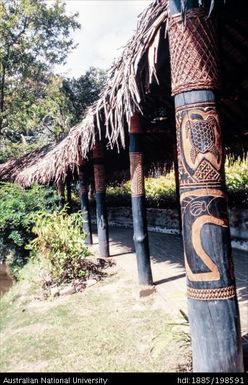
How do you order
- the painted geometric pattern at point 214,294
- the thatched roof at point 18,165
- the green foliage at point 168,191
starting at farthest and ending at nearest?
the thatched roof at point 18,165 < the green foliage at point 168,191 < the painted geometric pattern at point 214,294

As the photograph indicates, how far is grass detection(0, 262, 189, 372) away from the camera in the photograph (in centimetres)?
357

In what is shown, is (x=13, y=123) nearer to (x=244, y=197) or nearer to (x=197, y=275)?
(x=244, y=197)

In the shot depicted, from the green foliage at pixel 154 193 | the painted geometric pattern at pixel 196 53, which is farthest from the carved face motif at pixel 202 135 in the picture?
the green foliage at pixel 154 193

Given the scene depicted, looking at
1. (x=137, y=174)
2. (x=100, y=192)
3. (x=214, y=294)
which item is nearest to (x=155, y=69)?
(x=214, y=294)

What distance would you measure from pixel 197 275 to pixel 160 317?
253 cm

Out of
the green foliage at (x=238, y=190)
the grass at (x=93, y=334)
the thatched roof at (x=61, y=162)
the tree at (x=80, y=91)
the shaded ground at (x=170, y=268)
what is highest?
the tree at (x=80, y=91)

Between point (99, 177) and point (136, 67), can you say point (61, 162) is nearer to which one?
point (99, 177)

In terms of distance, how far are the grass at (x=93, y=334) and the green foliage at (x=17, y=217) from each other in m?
3.07

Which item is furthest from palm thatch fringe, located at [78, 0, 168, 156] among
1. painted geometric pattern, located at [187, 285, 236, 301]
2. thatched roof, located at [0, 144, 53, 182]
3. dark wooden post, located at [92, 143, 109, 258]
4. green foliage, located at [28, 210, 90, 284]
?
thatched roof, located at [0, 144, 53, 182]

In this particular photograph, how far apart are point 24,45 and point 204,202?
18629 millimetres

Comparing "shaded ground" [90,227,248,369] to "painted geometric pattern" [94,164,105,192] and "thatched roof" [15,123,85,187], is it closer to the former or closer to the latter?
"painted geometric pattern" [94,164,105,192]

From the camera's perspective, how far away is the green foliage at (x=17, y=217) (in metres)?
9.32

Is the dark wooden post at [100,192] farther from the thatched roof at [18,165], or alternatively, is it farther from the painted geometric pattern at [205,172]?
the painted geometric pattern at [205,172]

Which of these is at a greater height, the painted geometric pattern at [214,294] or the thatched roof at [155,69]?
the thatched roof at [155,69]
